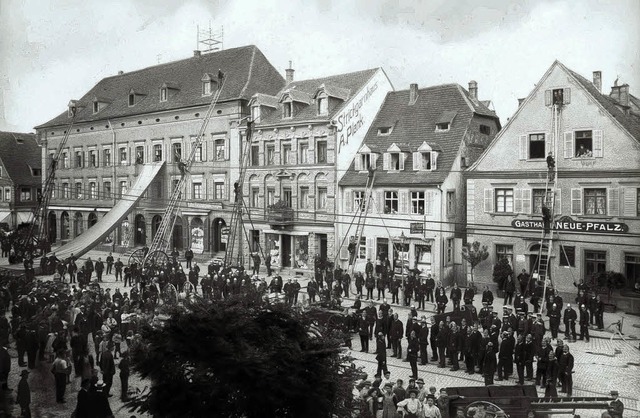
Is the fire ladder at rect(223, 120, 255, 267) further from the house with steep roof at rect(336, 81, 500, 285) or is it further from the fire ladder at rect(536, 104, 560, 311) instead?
the fire ladder at rect(536, 104, 560, 311)

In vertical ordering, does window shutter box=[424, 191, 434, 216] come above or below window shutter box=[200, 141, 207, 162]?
below

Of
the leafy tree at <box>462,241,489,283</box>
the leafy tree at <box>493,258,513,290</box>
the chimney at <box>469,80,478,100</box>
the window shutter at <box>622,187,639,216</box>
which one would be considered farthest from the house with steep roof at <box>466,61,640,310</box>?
the chimney at <box>469,80,478,100</box>

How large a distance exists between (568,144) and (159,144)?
94.8 ft

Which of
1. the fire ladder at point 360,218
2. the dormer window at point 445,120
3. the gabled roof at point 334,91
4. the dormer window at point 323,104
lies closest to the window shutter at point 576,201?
the dormer window at point 445,120

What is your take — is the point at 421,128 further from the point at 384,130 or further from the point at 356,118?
the point at 356,118

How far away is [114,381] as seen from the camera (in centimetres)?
→ 1836

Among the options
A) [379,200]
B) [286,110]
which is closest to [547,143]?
[379,200]

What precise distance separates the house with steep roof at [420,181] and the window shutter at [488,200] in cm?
162

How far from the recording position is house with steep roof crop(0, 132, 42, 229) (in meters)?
42.5

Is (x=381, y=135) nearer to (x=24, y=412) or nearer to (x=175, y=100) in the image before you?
(x=175, y=100)

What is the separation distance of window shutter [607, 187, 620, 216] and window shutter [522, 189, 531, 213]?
12.3 ft

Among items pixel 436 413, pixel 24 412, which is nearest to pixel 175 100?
pixel 24 412

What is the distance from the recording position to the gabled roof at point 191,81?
4231 cm

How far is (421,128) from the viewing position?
35.5 m
